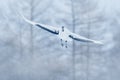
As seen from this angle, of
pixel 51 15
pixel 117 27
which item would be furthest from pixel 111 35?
pixel 51 15

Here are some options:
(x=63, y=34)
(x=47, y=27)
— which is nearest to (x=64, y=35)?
(x=63, y=34)

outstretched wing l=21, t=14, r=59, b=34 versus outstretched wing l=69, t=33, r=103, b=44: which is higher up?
outstretched wing l=21, t=14, r=59, b=34

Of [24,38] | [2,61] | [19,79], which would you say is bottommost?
[19,79]

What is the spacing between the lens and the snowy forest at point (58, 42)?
64.5 inches

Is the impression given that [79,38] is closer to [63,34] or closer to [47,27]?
[63,34]

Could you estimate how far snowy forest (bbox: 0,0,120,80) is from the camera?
1.64 metres

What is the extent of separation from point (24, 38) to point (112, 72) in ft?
1.98

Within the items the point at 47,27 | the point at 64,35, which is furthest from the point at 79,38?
the point at 47,27

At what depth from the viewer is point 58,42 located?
1663 mm

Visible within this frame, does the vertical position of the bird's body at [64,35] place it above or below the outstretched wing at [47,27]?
below

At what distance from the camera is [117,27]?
5.40 feet

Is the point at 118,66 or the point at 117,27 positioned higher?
the point at 117,27

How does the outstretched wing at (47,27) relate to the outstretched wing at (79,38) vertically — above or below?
above

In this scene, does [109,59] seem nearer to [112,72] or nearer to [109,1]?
[112,72]
